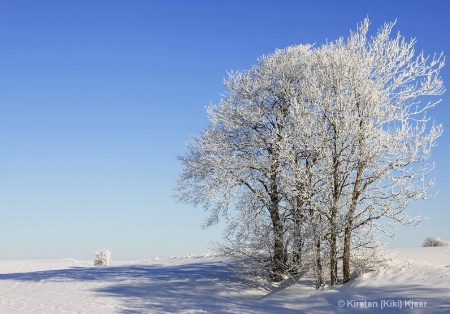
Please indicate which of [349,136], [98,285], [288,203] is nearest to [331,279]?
[288,203]

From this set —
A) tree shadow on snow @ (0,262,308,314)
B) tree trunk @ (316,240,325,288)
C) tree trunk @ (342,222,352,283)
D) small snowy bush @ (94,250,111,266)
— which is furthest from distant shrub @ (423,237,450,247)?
small snowy bush @ (94,250,111,266)

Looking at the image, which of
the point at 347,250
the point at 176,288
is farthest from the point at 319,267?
the point at 176,288

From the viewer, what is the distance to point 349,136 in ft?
56.9

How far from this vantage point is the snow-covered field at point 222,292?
14.6 meters

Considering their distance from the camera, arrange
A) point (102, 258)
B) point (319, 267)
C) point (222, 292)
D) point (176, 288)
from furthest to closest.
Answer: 1. point (102, 258)
2. point (176, 288)
3. point (222, 292)
4. point (319, 267)

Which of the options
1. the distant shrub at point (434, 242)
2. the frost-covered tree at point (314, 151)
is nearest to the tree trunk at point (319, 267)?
the frost-covered tree at point (314, 151)

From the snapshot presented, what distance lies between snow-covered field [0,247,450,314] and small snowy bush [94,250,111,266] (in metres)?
11.5

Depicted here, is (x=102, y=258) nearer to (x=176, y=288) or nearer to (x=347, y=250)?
(x=176, y=288)

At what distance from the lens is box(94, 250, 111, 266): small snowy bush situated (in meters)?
35.6

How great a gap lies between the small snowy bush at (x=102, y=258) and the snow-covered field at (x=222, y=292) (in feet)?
37.7

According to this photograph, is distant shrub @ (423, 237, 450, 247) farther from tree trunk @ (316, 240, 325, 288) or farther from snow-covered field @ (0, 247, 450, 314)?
tree trunk @ (316, 240, 325, 288)

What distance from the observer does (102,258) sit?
35656 millimetres

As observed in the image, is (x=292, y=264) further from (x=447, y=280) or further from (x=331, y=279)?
(x=447, y=280)

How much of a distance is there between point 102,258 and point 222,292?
62.5 feet
